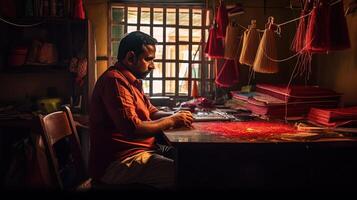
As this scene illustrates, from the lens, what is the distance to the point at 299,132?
268 centimetres

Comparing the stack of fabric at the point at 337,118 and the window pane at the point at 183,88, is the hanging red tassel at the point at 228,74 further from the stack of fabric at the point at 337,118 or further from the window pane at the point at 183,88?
the stack of fabric at the point at 337,118

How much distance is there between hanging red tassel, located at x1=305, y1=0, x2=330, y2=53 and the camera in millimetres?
2545

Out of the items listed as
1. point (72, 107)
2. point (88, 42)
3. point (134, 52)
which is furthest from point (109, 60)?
point (134, 52)

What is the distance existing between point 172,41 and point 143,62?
203 cm

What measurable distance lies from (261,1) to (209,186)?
314 centimetres

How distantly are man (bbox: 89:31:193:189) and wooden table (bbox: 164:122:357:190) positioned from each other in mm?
241

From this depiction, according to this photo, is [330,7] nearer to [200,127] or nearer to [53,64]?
[200,127]

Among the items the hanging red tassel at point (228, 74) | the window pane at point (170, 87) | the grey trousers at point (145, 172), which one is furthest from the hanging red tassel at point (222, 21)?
the grey trousers at point (145, 172)

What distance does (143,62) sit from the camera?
2998 mm

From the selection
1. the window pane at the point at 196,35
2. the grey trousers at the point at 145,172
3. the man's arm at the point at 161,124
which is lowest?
the grey trousers at the point at 145,172

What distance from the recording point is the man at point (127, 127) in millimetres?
2609

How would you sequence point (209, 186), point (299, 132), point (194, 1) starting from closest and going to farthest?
1. point (209, 186)
2. point (299, 132)
3. point (194, 1)

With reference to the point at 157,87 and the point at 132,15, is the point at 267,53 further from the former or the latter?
the point at 132,15

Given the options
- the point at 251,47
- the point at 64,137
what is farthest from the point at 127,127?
the point at 251,47
